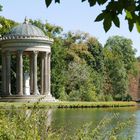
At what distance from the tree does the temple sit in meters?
59.9

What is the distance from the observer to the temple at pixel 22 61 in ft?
220

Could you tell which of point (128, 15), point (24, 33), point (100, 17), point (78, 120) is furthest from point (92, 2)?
point (24, 33)

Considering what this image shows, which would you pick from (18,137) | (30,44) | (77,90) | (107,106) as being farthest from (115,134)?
(77,90)

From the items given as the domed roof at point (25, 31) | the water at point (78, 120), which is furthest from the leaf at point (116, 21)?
the domed roof at point (25, 31)

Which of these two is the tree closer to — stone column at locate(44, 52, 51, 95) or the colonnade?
the colonnade

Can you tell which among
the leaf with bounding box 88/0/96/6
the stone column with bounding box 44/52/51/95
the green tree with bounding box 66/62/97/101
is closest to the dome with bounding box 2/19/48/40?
the stone column with bounding box 44/52/51/95

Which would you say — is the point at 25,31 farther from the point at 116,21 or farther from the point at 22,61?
the point at 116,21

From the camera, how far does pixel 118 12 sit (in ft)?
16.9

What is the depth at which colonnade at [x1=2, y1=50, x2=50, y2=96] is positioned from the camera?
222 feet

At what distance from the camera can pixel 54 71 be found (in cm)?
7612

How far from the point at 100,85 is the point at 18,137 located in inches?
3050

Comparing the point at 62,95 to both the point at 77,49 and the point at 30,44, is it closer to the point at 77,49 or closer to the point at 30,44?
the point at 30,44

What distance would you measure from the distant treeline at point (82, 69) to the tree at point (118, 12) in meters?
62.6

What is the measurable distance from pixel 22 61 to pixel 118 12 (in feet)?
212
